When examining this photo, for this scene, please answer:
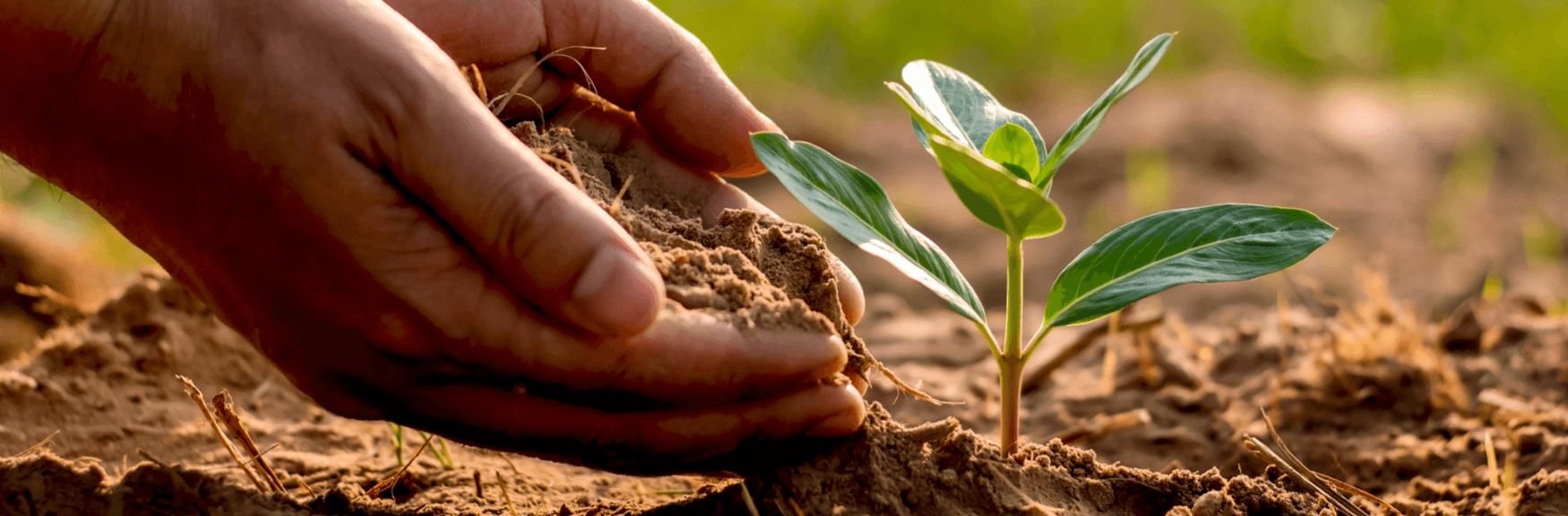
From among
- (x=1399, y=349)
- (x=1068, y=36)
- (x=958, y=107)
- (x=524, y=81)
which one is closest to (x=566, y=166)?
(x=524, y=81)

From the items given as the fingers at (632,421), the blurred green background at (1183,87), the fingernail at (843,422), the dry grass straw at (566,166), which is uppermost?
the blurred green background at (1183,87)

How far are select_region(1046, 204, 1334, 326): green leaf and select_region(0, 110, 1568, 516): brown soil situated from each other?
0.72 ft

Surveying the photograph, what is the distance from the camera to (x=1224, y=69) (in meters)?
5.96

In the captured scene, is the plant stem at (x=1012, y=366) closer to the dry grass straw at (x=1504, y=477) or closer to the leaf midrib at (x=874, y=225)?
the leaf midrib at (x=874, y=225)

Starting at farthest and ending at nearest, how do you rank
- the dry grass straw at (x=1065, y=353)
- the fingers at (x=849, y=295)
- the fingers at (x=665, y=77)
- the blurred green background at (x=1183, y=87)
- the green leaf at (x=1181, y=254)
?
the blurred green background at (x=1183, y=87) < the dry grass straw at (x=1065, y=353) < the fingers at (x=665, y=77) < the fingers at (x=849, y=295) < the green leaf at (x=1181, y=254)

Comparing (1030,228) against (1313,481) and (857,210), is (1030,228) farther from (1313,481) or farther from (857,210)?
(1313,481)

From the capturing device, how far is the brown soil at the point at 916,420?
138cm

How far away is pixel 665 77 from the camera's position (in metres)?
1.83

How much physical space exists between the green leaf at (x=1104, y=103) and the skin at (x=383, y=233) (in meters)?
0.43

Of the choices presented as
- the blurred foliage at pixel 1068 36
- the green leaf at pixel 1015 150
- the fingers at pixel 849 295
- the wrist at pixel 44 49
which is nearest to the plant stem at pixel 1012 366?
the green leaf at pixel 1015 150

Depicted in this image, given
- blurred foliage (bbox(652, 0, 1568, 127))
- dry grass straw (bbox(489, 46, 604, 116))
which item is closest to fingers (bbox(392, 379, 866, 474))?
dry grass straw (bbox(489, 46, 604, 116))

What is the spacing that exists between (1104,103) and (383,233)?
0.93m

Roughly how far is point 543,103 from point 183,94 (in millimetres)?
645

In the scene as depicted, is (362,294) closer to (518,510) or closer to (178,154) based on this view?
(178,154)
